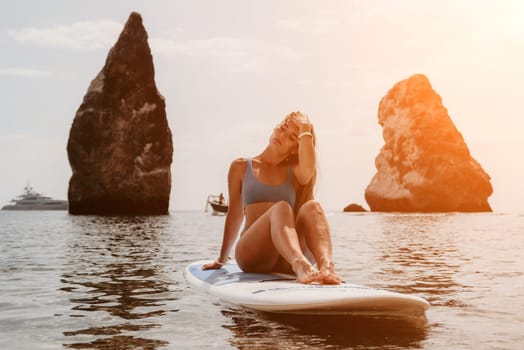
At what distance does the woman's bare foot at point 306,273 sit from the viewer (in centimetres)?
491

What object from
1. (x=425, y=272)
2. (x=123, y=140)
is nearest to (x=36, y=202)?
(x=123, y=140)

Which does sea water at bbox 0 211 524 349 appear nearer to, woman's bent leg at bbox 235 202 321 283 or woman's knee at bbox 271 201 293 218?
woman's bent leg at bbox 235 202 321 283

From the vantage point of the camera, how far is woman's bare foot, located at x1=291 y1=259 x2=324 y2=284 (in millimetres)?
4910

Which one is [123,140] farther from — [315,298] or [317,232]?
[315,298]

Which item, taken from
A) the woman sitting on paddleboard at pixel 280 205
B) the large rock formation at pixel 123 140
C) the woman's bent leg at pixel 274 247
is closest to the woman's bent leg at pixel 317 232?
the woman sitting on paddleboard at pixel 280 205

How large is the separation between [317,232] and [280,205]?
15.1 inches

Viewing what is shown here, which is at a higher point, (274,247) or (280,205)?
(280,205)

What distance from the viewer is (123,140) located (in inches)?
2415

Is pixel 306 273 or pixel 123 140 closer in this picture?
pixel 306 273

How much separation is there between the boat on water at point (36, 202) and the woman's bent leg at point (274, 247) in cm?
10505

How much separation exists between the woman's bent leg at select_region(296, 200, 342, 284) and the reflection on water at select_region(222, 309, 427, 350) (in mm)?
474

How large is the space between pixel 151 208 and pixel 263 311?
2173 inches

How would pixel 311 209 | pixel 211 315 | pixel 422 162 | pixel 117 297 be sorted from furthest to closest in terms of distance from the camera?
pixel 422 162, pixel 117 297, pixel 311 209, pixel 211 315

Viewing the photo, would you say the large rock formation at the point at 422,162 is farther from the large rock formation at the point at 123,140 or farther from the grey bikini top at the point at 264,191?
the grey bikini top at the point at 264,191
